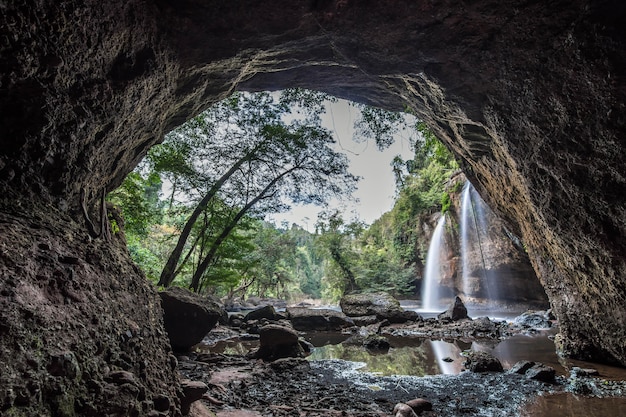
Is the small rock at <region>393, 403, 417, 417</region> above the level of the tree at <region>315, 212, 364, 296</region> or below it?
below

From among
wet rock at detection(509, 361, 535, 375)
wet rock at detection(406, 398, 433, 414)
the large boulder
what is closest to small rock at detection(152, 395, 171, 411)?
wet rock at detection(406, 398, 433, 414)

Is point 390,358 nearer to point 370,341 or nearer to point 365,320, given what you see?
point 370,341

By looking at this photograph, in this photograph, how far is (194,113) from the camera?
272 inches

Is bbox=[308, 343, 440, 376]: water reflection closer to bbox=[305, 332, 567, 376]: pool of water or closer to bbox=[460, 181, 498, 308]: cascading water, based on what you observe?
bbox=[305, 332, 567, 376]: pool of water

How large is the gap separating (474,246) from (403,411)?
63.1 feet

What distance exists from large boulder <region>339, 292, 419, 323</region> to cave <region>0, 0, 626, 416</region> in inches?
304

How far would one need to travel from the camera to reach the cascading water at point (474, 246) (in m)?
19.8

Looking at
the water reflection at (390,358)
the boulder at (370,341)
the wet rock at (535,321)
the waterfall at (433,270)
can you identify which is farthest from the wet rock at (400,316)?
the waterfall at (433,270)

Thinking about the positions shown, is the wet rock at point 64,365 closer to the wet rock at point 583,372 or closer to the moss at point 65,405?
the moss at point 65,405

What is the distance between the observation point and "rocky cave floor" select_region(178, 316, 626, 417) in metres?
4.30

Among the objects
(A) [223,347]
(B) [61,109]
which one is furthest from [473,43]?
(A) [223,347]

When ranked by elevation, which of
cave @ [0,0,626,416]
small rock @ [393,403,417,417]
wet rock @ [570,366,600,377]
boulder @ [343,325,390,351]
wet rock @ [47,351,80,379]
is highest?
cave @ [0,0,626,416]

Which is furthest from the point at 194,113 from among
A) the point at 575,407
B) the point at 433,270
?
the point at 433,270

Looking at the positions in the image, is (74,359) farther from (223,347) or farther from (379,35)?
(223,347)
